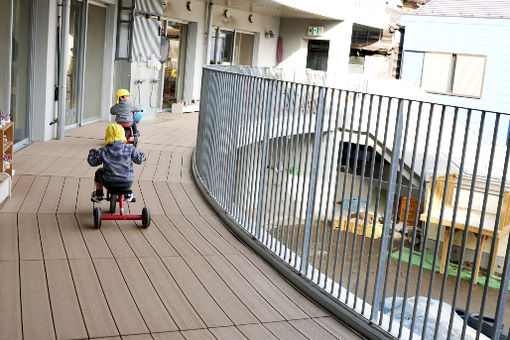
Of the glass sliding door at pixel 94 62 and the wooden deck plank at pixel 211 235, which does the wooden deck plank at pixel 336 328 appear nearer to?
the wooden deck plank at pixel 211 235

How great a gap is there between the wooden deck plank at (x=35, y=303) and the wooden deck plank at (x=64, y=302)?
41 mm

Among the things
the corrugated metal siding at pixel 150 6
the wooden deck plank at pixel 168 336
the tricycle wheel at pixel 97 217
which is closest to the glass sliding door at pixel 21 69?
the corrugated metal siding at pixel 150 6

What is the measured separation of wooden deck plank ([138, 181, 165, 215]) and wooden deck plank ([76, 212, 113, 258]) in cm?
76

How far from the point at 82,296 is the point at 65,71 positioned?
22.9 ft

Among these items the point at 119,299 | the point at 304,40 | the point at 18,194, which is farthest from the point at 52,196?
the point at 304,40

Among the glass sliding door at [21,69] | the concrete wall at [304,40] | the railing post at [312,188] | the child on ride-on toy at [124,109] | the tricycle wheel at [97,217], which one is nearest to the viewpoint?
the railing post at [312,188]

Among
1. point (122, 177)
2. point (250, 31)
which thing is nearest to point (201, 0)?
point (250, 31)

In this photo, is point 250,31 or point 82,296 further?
point 250,31

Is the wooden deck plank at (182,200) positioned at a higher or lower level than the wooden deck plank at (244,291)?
higher

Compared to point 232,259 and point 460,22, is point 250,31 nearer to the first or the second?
point 460,22

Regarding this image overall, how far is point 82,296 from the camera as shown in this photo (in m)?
4.10

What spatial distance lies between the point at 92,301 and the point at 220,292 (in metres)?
0.93

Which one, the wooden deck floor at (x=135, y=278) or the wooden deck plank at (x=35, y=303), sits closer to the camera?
the wooden deck plank at (x=35, y=303)

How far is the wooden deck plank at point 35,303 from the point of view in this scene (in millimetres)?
3520
